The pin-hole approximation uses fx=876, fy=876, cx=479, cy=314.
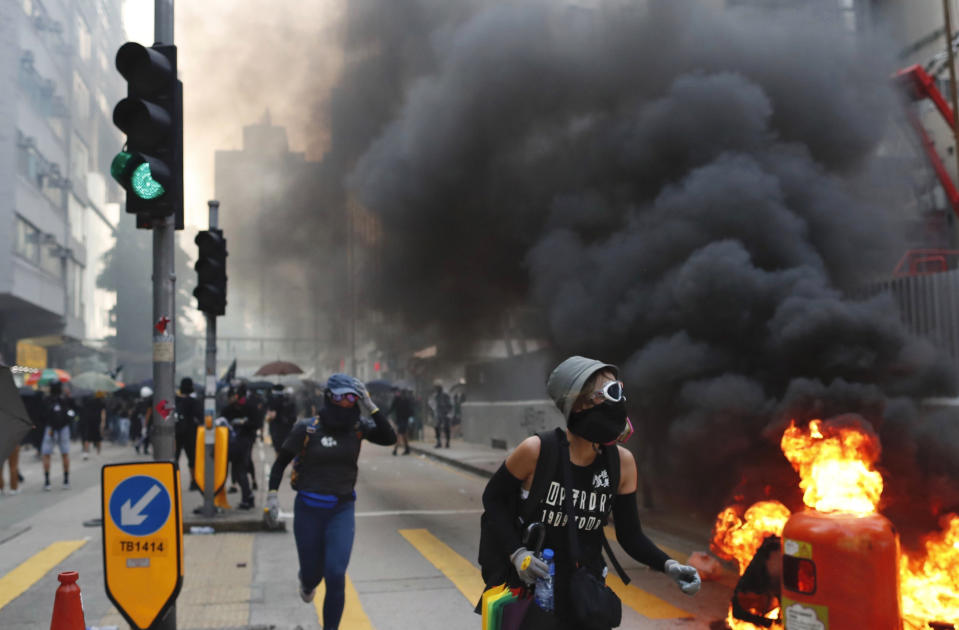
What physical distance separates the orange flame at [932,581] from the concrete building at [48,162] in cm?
2196

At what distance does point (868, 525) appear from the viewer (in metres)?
4.38

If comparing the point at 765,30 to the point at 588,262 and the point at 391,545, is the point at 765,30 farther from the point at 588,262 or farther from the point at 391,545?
the point at 391,545

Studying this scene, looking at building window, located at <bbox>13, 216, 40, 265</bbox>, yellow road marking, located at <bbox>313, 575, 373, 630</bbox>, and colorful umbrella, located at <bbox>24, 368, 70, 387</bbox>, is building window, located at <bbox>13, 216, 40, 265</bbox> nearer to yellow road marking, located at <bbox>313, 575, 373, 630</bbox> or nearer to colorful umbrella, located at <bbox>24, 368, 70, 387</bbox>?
colorful umbrella, located at <bbox>24, 368, 70, 387</bbox>

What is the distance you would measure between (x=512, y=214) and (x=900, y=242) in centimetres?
642

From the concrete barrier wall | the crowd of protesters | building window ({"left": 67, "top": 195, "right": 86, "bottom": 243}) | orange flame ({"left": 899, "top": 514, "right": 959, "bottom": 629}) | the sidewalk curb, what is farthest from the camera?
building window ({"left": 67, "top": 195, "right": 86, "bottom": 243})

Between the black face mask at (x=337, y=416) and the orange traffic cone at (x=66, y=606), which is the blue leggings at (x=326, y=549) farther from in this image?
the orange traffic cone at (x=66, y=606)

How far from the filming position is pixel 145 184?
4742 millimetres

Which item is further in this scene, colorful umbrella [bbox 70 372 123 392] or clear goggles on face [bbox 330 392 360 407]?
colorful umbrella [bbox 70 372 123 392]

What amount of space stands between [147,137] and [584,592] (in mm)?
3448

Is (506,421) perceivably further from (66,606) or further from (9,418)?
(66,606)

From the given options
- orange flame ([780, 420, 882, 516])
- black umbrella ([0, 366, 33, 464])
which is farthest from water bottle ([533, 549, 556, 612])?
black umbrella ([0, 366, 33, 464])

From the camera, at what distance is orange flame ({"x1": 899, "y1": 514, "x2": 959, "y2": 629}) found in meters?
5.46

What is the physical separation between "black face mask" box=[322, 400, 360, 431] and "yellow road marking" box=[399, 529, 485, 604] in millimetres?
1992

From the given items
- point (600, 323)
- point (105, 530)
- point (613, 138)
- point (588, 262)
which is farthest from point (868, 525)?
point (613, 138)
